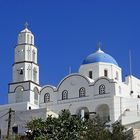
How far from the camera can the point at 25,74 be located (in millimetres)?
68438

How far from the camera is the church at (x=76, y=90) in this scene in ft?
208

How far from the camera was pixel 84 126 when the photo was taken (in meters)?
39.8

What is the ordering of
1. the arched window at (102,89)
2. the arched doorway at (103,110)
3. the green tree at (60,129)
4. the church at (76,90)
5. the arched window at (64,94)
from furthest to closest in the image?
the arched window at (64,94)
the arched window at (102,89)
the arched doorway at (103,110)
the church at (76,90)
the green tree at (60,129)

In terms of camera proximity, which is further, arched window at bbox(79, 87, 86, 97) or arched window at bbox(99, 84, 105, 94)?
arched window at bbox(79, 87, 86, 97)

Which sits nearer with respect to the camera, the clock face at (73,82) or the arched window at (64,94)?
the arched window at (64,94)

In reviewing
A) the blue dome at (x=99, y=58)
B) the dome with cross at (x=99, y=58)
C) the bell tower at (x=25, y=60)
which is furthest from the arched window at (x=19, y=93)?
the blue dome at (x=99, y=58)

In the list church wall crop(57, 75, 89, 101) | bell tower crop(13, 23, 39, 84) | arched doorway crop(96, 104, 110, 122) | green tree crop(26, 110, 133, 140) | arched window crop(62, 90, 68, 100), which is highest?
bell tower crop(13, 23, 39, 84)

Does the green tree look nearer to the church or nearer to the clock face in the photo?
the church

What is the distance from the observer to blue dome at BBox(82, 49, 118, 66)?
69375 mm

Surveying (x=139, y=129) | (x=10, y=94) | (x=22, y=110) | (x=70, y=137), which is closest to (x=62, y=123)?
(x=70, y=137)

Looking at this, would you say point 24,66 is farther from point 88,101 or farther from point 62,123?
point 62,123

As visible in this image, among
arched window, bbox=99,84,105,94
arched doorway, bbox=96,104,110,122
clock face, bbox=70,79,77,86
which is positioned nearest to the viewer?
arched doorway, bbox=96,104,110,122

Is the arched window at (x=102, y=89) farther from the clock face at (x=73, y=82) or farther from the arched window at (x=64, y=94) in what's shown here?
the arched window at (x=64, y=94)

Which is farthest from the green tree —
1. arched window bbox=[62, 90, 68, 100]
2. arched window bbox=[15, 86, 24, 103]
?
arched window bbox=[15, 86, 24, 103]
